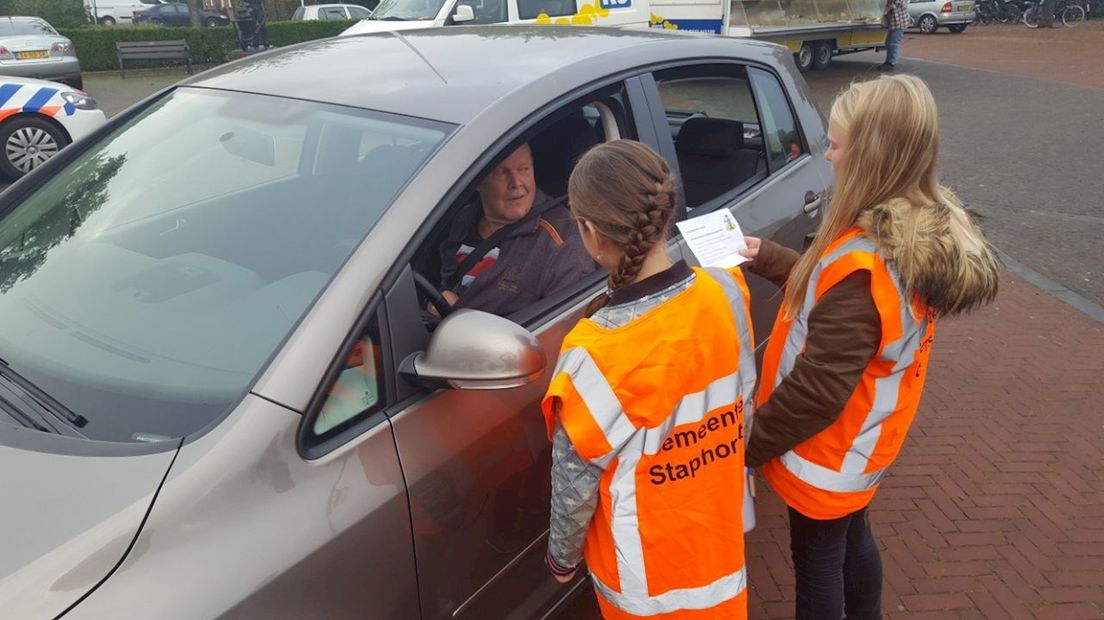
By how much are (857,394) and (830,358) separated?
160 millimetres

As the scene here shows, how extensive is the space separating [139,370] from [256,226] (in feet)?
1.53

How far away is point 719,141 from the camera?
3.36 m

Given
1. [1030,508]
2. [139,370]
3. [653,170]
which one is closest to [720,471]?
[653,170]

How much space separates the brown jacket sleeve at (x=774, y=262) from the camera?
226 cm

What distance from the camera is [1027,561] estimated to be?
9.53 ft

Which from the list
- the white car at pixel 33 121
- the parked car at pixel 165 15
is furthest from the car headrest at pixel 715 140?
the parked car at pixel 165 15

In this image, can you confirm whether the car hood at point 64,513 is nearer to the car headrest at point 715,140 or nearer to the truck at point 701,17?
the car headrest at point 715,140

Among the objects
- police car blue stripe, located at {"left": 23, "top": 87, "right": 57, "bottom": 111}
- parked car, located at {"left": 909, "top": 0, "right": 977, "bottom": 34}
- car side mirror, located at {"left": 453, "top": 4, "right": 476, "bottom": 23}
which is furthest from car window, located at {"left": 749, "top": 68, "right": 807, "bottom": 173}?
parked car, located at {"left": 909, "top": 0, "right": 977, "bottom": 34}

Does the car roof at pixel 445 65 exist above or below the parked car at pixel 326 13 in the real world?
below

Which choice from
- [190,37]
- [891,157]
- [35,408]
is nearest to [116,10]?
[190,37]

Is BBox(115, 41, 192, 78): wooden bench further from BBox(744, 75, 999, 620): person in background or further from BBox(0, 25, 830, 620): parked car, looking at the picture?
BBox(744, 75, 999, 620): person in background

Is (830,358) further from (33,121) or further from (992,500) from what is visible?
(33,121)

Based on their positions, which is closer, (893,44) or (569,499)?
(569,499)

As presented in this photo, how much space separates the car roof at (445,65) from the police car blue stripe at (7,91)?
7049 millimetres
